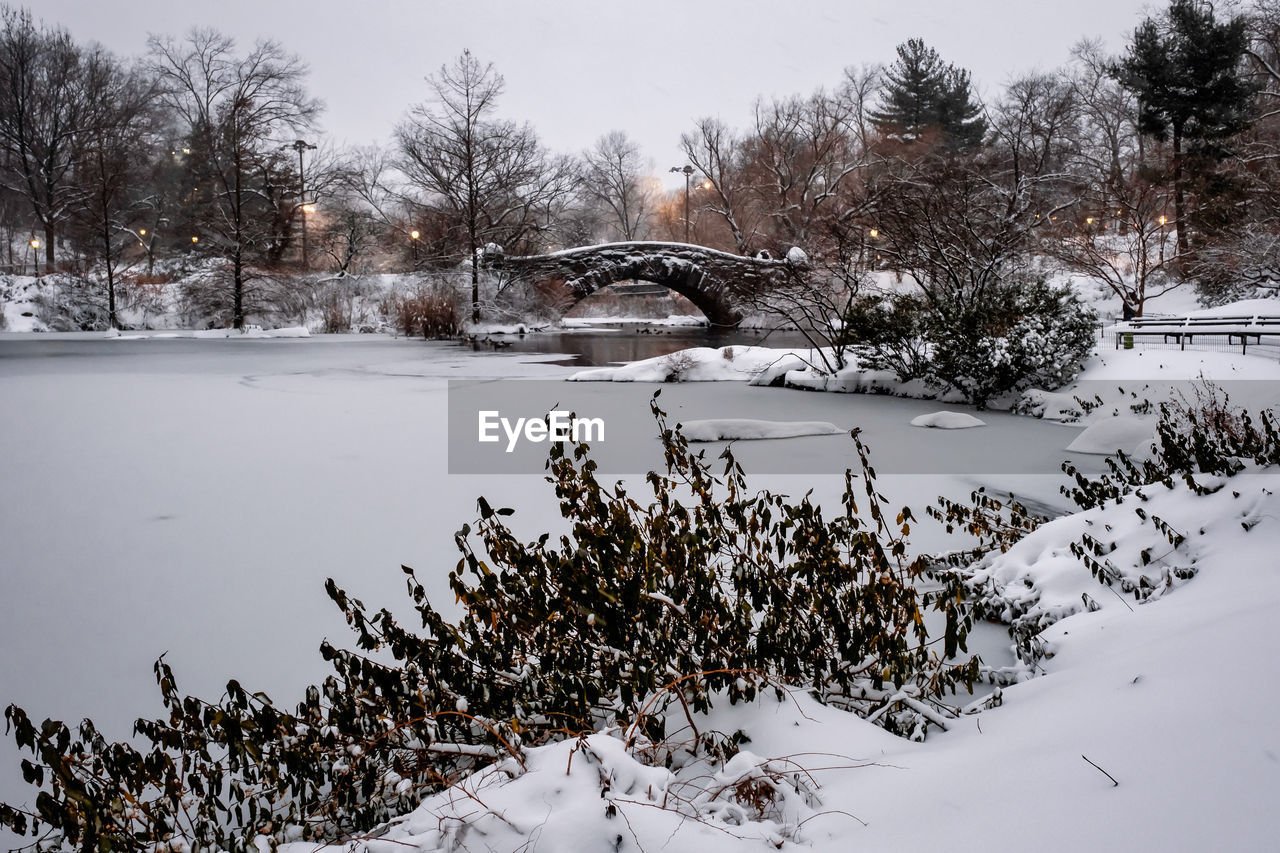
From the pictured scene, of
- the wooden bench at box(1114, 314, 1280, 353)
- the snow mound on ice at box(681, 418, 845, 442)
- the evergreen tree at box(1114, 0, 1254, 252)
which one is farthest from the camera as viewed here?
the evergreen tree at box(1114, 0, 1254, 252)

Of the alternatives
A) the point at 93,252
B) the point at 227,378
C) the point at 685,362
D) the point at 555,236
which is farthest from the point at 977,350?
the point at 93,252

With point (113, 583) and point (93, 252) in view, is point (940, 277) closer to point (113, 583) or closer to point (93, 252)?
point (113, 583)

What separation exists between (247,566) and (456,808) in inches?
130

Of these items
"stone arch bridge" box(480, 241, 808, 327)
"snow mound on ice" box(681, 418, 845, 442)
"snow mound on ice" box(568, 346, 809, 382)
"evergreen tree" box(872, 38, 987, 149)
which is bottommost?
"snow mound on ice" box(681, 418, 845, 442)

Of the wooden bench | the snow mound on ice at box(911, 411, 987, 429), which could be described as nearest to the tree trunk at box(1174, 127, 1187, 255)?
the wooden bench

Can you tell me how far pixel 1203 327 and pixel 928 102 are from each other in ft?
114

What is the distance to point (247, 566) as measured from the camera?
443 cm

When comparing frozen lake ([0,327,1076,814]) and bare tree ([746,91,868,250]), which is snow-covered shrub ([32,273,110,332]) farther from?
bare tree ([746,91,868,250])

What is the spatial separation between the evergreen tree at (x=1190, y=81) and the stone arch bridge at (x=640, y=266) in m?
13.3

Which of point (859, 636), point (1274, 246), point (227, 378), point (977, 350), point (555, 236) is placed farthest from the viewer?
point (555, 236)

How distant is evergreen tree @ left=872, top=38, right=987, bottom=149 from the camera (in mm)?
43625

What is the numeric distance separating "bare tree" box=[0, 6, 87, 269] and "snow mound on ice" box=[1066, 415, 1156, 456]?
3809cm

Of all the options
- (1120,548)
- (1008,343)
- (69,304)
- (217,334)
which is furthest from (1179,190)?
(69,304)

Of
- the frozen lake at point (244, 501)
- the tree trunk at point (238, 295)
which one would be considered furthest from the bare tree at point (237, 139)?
the frozen lake at point (244, 501)
